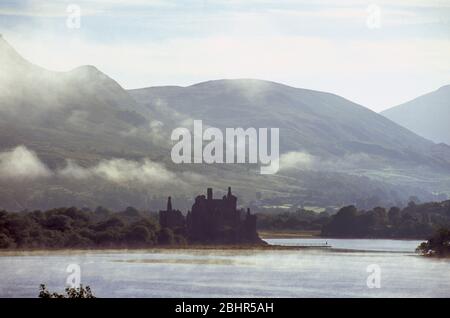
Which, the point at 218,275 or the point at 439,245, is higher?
the point at 439,245

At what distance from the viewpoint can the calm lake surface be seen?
132625 millimetres

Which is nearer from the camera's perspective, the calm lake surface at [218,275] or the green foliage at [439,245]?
the calm lake surface at [218,275]

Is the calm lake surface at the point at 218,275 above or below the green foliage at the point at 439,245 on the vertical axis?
below

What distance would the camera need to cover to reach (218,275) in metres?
164

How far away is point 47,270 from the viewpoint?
165 meters

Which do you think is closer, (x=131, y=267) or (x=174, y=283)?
(x=174, y=283)

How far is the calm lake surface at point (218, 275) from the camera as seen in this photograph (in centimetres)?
13262

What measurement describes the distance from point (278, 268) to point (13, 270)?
4801cm

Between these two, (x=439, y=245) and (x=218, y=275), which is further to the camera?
(x=439, y=245)
